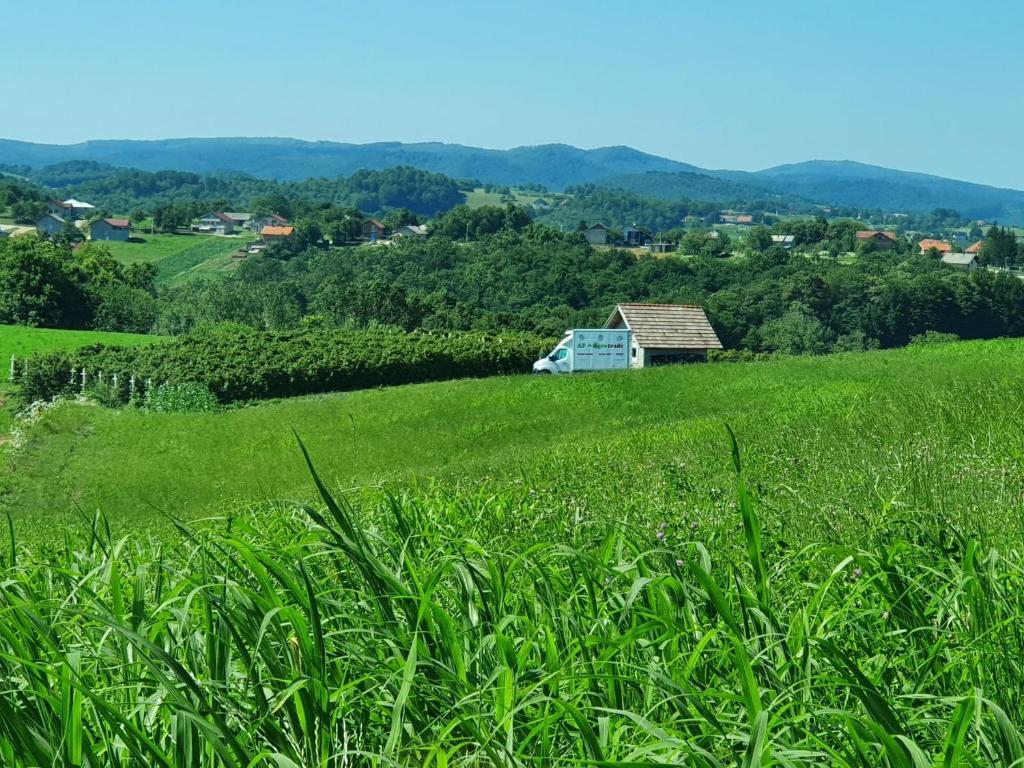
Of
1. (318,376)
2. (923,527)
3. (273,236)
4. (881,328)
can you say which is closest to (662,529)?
(923,527)

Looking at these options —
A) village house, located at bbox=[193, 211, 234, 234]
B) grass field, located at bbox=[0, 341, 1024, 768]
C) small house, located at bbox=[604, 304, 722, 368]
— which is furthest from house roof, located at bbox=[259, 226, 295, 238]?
grass field, located at bbox=[0, 341, 1024, 768]

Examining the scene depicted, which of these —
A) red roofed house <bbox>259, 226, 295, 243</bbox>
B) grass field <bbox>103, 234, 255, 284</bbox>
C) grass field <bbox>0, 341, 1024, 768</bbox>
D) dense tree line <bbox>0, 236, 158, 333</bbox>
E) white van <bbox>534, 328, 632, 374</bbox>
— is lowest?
grass field <bbox>103, 234, 255, 284</bbox>

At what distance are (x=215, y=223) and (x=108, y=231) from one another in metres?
25.4

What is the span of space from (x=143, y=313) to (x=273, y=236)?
84.2 m

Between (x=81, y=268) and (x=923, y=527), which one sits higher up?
(x=923, y=527)

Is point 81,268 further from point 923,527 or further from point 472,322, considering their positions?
point 923,527

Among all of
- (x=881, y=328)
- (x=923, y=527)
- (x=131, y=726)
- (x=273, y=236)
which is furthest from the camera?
(x=273, y=236)

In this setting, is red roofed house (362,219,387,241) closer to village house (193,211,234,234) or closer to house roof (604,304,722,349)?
village house (193,211,234,234)

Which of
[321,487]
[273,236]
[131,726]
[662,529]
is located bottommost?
[273,236]

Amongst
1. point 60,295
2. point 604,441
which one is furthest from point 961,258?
point 604,441

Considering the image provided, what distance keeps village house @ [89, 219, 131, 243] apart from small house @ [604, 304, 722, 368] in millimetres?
140591

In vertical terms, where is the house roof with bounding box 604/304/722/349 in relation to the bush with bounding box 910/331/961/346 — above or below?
above

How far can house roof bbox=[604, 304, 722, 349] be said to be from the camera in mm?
45312

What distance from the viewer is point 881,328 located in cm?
8306
